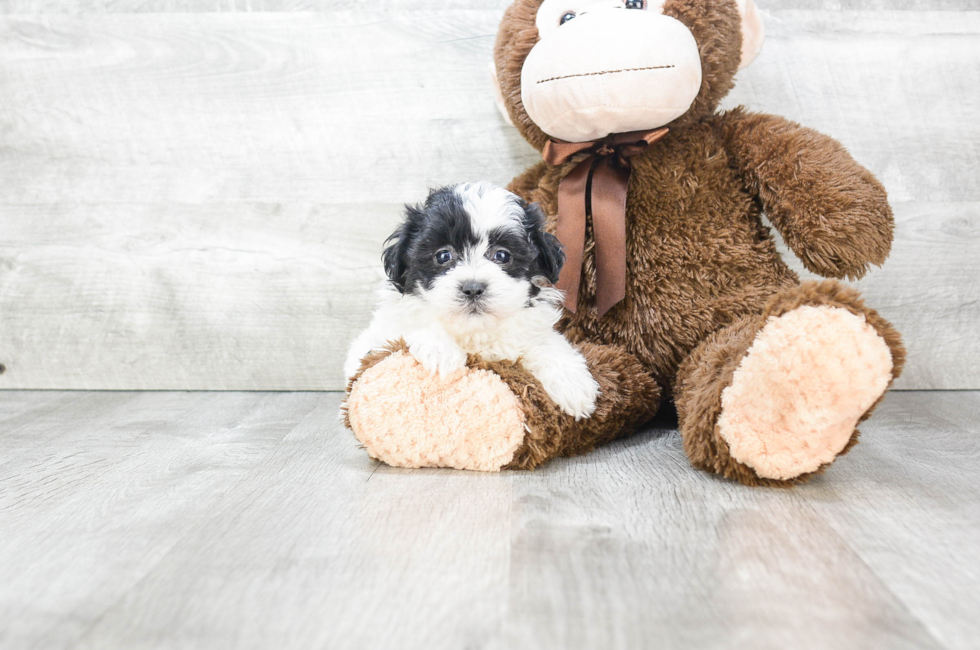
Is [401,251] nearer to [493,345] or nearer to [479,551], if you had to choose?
[493,345]

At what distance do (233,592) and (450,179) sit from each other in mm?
1116

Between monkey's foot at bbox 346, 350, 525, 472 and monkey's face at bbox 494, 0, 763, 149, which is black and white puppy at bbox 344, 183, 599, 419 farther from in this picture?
monkey's face at bbox 494, 0, 763, 149

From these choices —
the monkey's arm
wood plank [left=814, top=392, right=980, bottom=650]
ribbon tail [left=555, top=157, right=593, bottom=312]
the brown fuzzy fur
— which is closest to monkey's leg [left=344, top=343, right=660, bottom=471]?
the brown fuzzy fur

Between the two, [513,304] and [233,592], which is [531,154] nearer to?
[513,304]

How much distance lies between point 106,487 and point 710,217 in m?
1.05

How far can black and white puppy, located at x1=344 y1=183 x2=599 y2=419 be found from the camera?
1032 millimetres

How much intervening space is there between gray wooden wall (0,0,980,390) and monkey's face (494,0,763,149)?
322 millimetres

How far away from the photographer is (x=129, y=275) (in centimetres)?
169

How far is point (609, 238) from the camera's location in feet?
4.03

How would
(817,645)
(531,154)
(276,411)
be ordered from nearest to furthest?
(817,645), (276,411), (531,154)

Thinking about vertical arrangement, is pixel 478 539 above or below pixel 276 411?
above

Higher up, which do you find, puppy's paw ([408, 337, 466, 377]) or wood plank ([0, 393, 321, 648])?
puppy's paw ([408, 337, 466, 377])

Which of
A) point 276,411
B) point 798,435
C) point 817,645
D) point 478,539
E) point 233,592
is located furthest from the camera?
point 276,411

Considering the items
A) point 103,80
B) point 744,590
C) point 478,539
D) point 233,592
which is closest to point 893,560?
point 744,590
